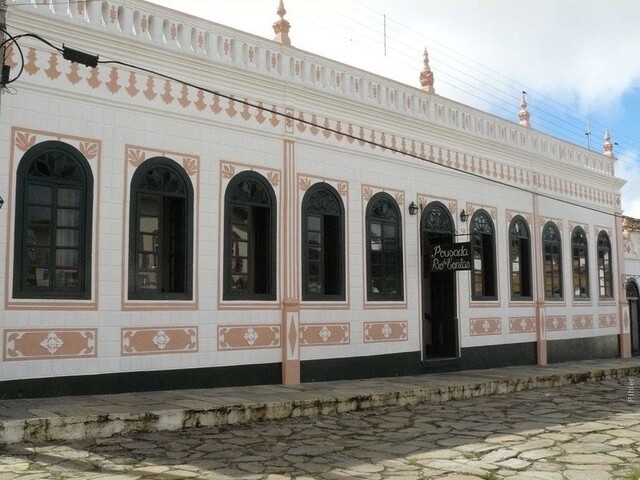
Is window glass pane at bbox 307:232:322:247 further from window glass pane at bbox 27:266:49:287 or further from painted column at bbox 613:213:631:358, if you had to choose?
painted column at bbox 613:213:631:358

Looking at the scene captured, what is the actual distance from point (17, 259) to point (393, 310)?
23.3ft

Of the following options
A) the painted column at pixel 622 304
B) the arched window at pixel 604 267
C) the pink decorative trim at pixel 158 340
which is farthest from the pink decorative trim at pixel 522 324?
the pink decorative trim at pixel 158 340

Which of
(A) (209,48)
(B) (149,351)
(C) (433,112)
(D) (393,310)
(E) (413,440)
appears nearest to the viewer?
(E) (413,440)

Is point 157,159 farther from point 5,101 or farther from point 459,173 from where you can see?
point 459,173

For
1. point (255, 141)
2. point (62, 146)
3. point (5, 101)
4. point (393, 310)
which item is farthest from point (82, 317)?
point (393, 310)

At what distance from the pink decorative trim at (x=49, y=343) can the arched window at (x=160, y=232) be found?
93 centimetres

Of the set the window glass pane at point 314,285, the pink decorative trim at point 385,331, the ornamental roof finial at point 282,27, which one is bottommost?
the pink decorative trim at point 385,331

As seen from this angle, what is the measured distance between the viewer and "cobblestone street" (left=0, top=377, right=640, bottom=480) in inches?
257

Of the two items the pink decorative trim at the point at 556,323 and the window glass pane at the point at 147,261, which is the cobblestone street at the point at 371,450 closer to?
the window glass pane at the point at 147,261

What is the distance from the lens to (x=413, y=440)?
8.20 metres

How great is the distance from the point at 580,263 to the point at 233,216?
11.5m

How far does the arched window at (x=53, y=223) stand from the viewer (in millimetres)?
9492

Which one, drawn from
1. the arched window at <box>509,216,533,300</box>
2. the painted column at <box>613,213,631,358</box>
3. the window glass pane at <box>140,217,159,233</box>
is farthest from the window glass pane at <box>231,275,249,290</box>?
the painted column at <box>613,213,631,358</box>

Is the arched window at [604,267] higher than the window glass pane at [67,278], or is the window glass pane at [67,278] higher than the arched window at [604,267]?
the arched window at [604,267]
